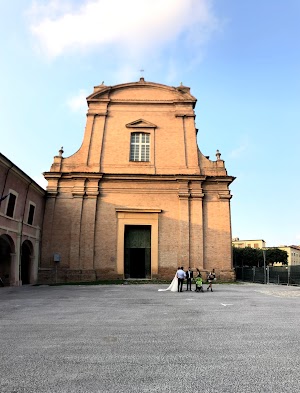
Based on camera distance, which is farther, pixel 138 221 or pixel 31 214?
pixel 138 221

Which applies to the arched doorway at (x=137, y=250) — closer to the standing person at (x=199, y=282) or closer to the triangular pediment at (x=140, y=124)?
the triangular pediment at (x=140, y=124)

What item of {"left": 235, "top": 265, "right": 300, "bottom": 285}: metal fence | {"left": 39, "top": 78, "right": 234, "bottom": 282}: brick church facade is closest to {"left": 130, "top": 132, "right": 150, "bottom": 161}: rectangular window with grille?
{"left": 39, "top": 78, "right": 234, "bottom": 282}: brick church facade

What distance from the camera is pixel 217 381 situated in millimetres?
4059

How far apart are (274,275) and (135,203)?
42.0 feet

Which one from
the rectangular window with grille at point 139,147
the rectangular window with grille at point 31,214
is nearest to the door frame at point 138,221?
the rectangular window with grille at point 139,147

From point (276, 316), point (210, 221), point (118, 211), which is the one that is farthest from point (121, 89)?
point (276, 316)

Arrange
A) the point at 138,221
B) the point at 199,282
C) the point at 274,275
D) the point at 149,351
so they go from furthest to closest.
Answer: the point at 274,275
the point at 138,221
the point at 199,282
the point at 149,351

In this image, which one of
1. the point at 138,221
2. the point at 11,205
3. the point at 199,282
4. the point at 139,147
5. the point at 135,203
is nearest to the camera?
A: the point at 199,282

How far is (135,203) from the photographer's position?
88.1 ft

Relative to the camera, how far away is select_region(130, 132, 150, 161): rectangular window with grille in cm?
2850

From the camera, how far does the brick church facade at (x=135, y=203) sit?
25.5 m

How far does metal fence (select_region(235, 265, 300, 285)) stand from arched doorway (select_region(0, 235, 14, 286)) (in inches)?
773

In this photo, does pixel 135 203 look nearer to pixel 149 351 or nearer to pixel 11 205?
pixel 11 205

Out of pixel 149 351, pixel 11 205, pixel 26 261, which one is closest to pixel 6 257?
pixel 26 261
